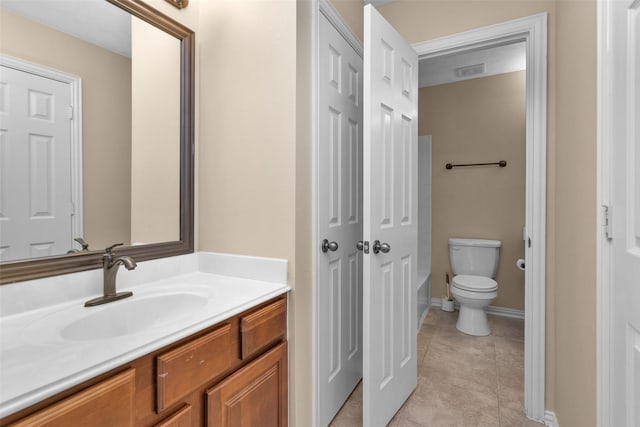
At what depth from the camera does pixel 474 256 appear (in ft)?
10.4

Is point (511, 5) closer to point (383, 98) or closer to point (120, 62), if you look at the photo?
point (383, 98)

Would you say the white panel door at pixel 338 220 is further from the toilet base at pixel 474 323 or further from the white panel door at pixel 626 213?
the toilet base at pixel 474 323

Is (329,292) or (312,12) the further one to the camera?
(329,292)

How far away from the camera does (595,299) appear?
3.35 ft

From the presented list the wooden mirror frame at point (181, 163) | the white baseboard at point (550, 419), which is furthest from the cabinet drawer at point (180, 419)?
the white baseboard at point (550, 419)

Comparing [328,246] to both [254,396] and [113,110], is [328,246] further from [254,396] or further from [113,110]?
[113,110]

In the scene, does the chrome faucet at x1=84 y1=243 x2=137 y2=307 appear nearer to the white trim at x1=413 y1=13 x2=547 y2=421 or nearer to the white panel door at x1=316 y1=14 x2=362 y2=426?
the white panel door at x1=316 y1=14 x2=362 y2=426

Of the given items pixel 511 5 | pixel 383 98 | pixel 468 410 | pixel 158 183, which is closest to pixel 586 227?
pixel 383 98

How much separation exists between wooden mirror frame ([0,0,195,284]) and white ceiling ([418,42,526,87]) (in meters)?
1.96

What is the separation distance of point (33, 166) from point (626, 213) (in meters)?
1.77

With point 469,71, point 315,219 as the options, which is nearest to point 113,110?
point 315,219

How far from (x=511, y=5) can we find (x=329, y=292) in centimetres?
184

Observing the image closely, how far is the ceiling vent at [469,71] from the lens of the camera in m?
3.02

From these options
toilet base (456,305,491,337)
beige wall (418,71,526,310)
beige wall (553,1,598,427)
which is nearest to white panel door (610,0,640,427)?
beige wall (553,1,598,427)
